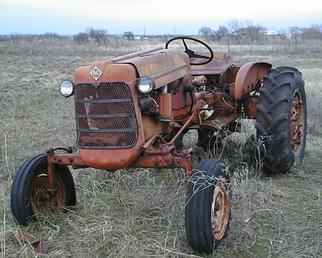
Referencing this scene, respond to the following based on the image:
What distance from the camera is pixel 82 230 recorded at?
4.13 metres

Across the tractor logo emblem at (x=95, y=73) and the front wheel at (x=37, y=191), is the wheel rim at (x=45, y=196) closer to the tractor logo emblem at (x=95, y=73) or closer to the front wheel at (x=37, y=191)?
the front wheel at (x=37, y=191)

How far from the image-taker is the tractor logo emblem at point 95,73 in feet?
12.7

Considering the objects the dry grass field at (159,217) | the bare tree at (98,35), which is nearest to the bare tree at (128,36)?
the bare tree at (98,35)

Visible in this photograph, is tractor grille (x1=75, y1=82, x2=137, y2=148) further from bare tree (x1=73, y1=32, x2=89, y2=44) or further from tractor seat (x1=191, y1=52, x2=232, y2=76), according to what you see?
bare tree (x1=73, y1=32, x2=89, y2=44)

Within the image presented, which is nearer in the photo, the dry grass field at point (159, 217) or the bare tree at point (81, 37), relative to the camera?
the dry grass field at point (159, 217)

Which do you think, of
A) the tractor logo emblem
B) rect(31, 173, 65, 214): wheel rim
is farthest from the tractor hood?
rect(31, 173, 65, 214): wheel rim

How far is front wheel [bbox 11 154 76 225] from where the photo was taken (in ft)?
13.4

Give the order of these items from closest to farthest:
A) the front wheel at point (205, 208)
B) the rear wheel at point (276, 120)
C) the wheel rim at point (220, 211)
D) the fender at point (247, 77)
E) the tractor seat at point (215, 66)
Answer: the front wheel at point (205, 208) < the wheel rim at point (220, 211) < the rear wheel at point (276, 120) < the fender at point (247, 77) < the tractor seat at point (215, 66)

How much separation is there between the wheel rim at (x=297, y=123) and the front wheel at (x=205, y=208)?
228cm

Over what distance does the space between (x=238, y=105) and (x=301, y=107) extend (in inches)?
32.7

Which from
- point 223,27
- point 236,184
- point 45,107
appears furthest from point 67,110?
point 223,27

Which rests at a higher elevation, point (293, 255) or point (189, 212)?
point (189, 212)

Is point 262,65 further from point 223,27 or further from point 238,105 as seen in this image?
point 223,27

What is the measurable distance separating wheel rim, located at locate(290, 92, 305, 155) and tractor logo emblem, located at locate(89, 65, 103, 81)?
2792mm
